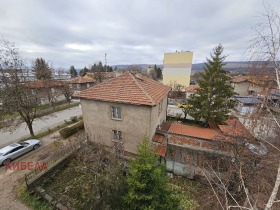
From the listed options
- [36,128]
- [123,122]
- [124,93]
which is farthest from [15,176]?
[36,128]

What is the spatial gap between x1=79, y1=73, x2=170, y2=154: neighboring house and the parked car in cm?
645

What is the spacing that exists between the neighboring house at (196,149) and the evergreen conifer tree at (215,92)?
20.4ft

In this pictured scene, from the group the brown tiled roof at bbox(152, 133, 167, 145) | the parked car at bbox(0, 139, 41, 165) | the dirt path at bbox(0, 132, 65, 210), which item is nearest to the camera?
the dirt path at bbox(0, 132, 65, 210)

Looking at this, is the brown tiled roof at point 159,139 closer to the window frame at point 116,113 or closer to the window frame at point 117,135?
the window frame at point 117,135

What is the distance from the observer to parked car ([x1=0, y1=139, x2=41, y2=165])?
1380 cm

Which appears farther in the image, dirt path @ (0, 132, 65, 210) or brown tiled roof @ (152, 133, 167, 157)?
brown tiled roof @ (152, 133, 167, 157)

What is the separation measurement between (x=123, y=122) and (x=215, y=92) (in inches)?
540

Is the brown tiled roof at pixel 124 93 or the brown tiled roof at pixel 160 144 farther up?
the brown tiled roof at pixel 124 93

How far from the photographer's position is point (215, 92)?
1983 centimetres

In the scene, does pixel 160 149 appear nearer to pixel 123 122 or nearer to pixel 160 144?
pixel 160 144

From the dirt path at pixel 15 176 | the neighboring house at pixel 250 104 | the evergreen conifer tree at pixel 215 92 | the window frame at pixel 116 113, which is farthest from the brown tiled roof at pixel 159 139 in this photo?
the dirt path at pixel 15 176

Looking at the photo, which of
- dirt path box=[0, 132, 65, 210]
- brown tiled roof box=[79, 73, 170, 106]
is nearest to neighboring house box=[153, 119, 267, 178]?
brown tiled roof box=[79, 73, 170, 106]

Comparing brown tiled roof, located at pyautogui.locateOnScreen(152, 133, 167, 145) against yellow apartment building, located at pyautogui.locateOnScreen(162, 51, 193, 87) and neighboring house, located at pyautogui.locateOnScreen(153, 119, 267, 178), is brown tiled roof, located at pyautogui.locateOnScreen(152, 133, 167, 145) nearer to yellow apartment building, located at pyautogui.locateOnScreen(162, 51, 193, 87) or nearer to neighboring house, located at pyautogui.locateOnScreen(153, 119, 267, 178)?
neighboring house, located at pyautogui.locateOnScreen(153, 119, 267, 178)

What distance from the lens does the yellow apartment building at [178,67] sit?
56219mm
